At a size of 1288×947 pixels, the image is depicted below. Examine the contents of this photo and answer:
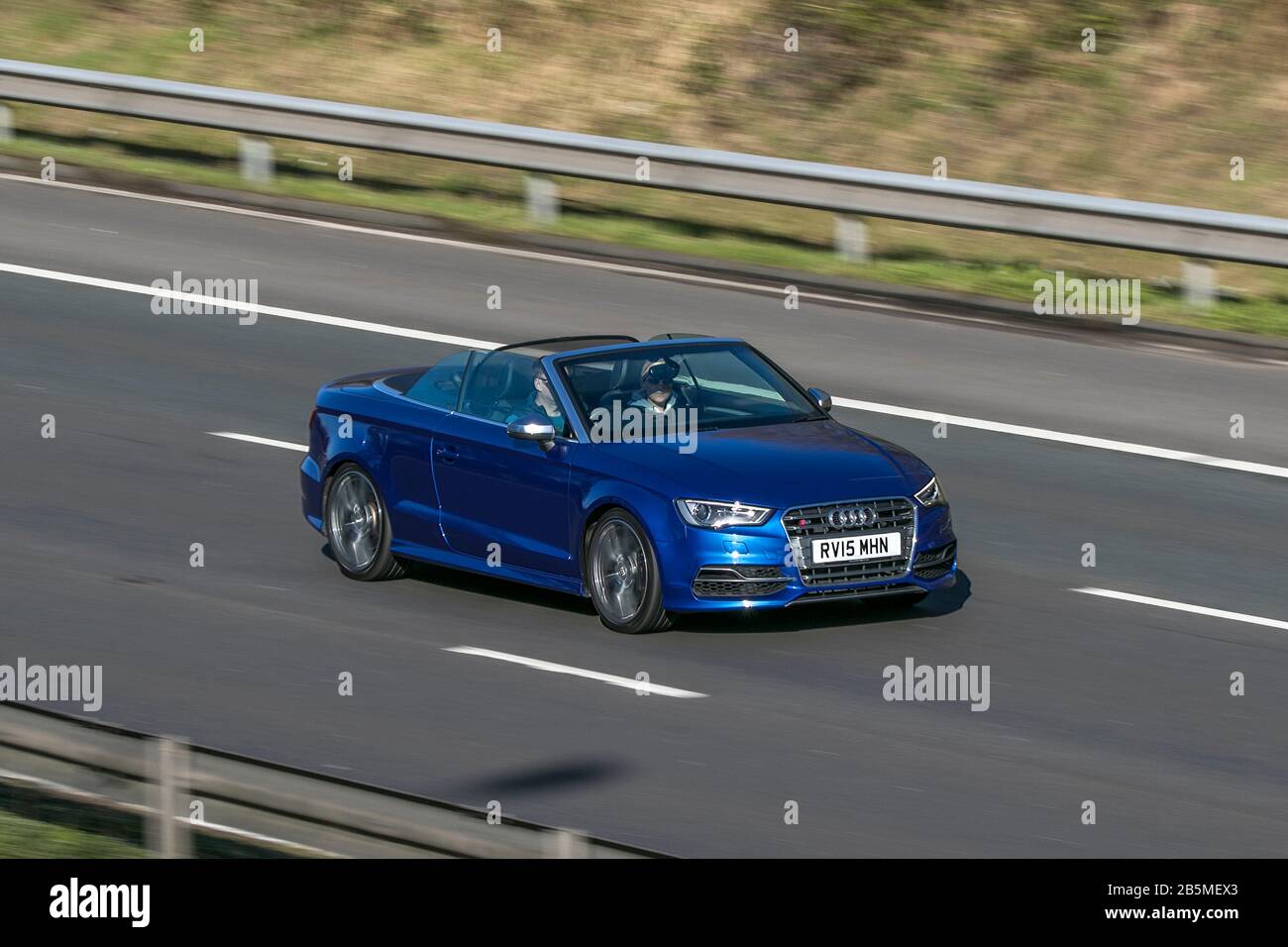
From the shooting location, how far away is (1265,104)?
23.5m

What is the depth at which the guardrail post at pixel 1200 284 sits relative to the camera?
65.1 feet

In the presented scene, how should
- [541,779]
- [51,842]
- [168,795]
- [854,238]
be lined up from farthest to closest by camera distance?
1. [854,238]
2. [541,779]
3. [51,842]
4. [168,795]

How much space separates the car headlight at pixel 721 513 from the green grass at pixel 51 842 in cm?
444

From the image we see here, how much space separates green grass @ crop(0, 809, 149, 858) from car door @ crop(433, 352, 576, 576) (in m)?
4.54

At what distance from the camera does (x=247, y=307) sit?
66.0 feet

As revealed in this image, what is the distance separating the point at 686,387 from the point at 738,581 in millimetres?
1558

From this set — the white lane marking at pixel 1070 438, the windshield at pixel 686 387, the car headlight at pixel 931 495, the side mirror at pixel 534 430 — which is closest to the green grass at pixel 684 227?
the white lane marking at pixel 1070 438

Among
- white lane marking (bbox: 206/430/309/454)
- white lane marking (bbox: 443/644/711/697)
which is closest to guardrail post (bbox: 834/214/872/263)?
white lane marking (bbox: 206/430/309/454)

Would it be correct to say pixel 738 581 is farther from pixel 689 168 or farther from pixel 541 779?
pixel 689 168

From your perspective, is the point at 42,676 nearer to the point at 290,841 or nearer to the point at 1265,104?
the point at 290,841

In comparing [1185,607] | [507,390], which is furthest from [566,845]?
[1185,607]

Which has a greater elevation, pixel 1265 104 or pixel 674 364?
pixel 1265 104

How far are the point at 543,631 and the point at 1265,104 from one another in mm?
13891
